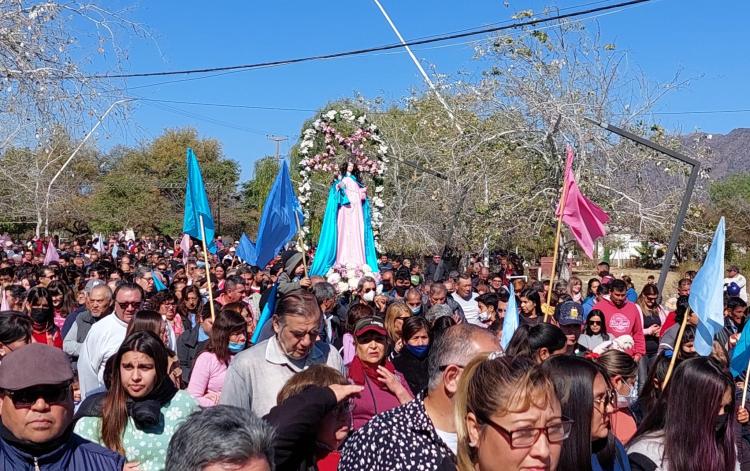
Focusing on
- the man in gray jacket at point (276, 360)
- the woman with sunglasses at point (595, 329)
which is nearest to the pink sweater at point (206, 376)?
the man in gray jacket at point (276, 360)

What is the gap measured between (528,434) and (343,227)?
410 inches

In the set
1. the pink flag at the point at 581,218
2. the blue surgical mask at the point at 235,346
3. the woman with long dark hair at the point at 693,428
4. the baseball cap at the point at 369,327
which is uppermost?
the pink flag at the point at 581,218

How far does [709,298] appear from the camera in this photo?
249 inches

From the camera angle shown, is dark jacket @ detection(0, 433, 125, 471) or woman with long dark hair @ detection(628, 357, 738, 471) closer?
dark jacket @ detection(0, 433, 125, 471)

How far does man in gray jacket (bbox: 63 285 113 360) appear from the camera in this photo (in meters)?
7.63

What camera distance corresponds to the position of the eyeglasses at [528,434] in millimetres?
2621

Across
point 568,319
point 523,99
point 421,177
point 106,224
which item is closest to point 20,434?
point 568,319

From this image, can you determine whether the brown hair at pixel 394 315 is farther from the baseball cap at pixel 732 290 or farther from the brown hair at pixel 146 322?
the baseball cap at pixel 732 290

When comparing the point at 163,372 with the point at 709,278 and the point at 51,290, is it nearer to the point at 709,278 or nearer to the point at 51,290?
the point at 709,278

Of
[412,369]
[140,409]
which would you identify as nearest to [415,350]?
[412,369]

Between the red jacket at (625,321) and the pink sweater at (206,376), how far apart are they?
4667mm

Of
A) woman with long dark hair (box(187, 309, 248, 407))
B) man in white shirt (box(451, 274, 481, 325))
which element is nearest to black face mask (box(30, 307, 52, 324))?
woman with long dark hair (box(187, 309, 248, 407))

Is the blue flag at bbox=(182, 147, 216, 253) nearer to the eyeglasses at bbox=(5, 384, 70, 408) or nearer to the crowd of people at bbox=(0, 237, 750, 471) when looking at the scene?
the crowd of people at bbox=(0, 237, 750, 471)

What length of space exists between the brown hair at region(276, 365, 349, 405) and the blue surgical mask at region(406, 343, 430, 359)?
2889 mm
